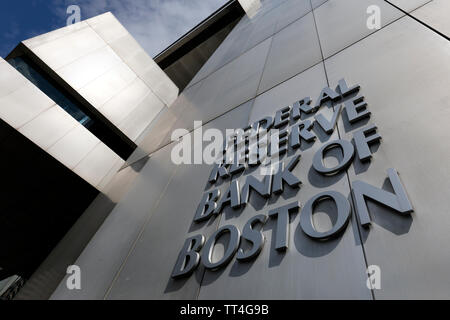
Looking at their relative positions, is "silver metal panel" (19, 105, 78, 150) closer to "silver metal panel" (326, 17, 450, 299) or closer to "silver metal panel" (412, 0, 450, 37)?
"silver metal panel" (326, 17, 450, 299)

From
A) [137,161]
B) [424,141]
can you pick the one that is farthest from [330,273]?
[137,161]

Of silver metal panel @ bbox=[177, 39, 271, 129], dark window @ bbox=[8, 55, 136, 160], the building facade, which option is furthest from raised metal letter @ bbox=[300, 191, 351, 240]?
dark window @ bbox=[8, 55, 136, 160]

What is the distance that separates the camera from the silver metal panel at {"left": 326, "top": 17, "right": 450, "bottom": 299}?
2.09m

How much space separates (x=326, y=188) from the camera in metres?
3.16

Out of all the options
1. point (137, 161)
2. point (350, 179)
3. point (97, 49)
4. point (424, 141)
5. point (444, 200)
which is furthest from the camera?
point (97, 49)

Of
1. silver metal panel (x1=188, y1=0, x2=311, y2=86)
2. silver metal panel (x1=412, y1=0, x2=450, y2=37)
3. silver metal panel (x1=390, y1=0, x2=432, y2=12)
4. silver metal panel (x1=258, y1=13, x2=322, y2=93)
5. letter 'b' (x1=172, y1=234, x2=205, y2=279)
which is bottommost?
letter 'b' (x1=172, y1=234, x2=205, y2=279)

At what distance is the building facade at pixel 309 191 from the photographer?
2416 mm

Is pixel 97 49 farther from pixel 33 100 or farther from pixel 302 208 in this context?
pixel 302 208

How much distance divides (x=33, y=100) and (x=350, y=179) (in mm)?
10061

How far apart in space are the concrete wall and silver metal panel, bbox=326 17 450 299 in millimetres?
10

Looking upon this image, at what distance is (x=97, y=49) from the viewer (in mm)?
12578

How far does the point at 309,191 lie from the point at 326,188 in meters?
0.21

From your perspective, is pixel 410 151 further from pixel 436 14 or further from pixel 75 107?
pixel 75 107
